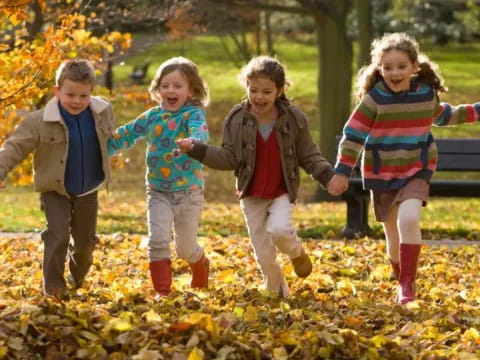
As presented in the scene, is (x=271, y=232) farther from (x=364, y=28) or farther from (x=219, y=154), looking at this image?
(x=364, y=28)

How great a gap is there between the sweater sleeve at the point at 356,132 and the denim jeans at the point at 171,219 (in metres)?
0.88

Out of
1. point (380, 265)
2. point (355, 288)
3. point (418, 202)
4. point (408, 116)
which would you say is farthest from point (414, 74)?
point (380, 265)

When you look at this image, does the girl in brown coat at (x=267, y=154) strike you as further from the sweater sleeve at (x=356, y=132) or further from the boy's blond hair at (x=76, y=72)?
the boy's blond hair at (x=76, y=72)

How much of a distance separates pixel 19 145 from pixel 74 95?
423mm

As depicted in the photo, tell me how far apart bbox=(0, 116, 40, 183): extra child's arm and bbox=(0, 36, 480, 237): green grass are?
194 inches

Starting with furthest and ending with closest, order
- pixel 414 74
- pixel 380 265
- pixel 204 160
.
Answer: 1. pixel 380 265
2. pixel 414 74
3. pixel 204 160

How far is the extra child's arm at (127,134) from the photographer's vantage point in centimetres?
699

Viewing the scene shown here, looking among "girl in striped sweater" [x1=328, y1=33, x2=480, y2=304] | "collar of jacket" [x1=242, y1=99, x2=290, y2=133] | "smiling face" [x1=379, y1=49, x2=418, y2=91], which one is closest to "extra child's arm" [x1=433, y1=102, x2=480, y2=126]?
"girl in striped sweater" [x1=328, y1=33, x2=480, y2=304]

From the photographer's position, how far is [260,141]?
6.82m

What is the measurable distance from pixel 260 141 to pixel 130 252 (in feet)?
9.62

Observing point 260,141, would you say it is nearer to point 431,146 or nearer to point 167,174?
point 167,174

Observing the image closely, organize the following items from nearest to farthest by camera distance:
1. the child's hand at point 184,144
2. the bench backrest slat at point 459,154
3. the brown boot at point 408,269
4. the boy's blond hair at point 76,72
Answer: the child's hand at point 184,144, the boy's blond hair at point 76,72, the brown boot at point 408,269, the bench backrest slat at point 459,154

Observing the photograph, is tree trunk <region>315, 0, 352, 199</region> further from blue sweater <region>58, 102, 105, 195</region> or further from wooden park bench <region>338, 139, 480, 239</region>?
blue sweater <region>58, 102, 105, 195</region>

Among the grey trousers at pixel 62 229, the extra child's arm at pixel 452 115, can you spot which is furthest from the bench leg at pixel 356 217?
the grey trousers at pixel 62 229
